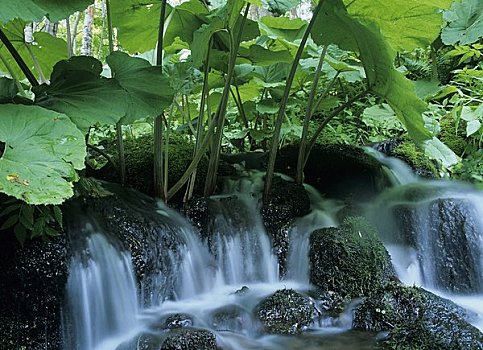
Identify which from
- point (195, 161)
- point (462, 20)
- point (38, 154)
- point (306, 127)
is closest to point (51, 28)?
point (195, 161)

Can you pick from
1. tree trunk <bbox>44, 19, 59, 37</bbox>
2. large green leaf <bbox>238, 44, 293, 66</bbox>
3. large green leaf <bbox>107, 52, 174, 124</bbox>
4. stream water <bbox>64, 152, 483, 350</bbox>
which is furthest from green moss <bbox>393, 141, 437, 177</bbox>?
tree trunk <bbox>44, 19, 59, 37</bbox>

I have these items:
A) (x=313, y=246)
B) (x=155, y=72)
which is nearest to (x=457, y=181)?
(x=313, y=246)

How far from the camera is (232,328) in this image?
278cm

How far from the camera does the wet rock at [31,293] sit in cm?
229

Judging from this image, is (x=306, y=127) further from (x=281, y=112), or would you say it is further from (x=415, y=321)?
(x=415, y=321)

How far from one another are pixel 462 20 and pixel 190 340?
420 cm

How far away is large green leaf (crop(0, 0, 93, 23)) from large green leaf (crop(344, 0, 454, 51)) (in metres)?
1.66

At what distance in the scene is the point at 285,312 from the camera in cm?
284

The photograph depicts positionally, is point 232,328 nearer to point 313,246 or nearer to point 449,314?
point 313,246

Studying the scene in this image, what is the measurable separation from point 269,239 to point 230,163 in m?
1.24

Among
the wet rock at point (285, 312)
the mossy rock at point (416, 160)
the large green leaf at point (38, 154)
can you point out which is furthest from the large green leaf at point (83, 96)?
the mossy rock at point (416, 160)

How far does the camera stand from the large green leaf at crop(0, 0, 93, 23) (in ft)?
6.42

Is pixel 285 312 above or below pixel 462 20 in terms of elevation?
below

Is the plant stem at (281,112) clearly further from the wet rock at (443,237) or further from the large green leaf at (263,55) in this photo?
the wet rock at (443,237)
